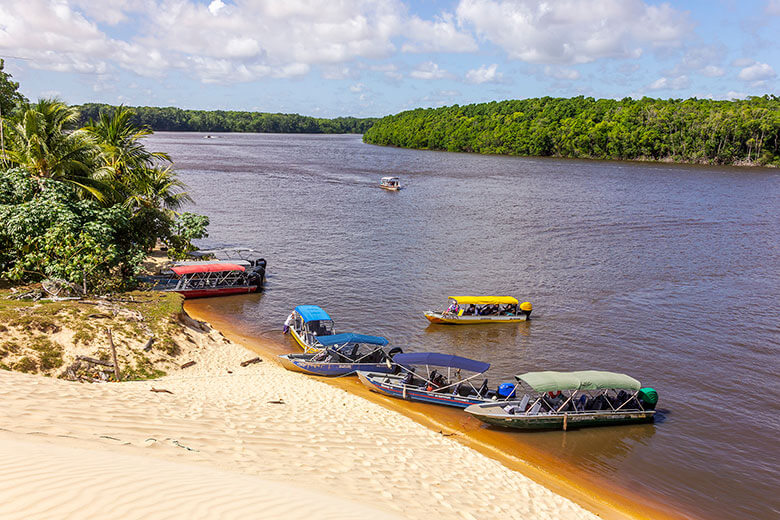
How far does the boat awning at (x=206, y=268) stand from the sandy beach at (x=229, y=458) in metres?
15.0

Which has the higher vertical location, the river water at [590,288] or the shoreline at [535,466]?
the river water at [590,288]

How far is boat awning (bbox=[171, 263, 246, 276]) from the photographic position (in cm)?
3489

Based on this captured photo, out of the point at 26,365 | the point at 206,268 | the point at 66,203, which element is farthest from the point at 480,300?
the point at 66,203

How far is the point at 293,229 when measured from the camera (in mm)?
58094

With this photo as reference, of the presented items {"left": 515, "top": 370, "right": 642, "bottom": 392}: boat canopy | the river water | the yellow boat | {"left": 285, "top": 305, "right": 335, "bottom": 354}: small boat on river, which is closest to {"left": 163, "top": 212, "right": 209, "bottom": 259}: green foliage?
the river water

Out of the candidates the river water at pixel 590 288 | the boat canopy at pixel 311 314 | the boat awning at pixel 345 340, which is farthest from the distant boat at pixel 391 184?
the boat awning at pixel 345 340

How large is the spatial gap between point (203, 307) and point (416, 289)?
15276mm

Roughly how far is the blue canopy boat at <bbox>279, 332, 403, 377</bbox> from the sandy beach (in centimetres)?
373

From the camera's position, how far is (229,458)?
39.0 ft

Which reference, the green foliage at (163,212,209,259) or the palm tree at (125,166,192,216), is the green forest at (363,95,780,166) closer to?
the green foliage at (163,212,209,259)

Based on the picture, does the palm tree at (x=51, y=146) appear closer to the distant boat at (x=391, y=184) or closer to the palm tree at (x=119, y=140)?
the palm tree at (x=119, y=140)

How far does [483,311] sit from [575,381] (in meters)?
12.3

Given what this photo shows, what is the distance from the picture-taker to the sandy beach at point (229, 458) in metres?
8.19

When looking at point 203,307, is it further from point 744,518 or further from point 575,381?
point 744,518
